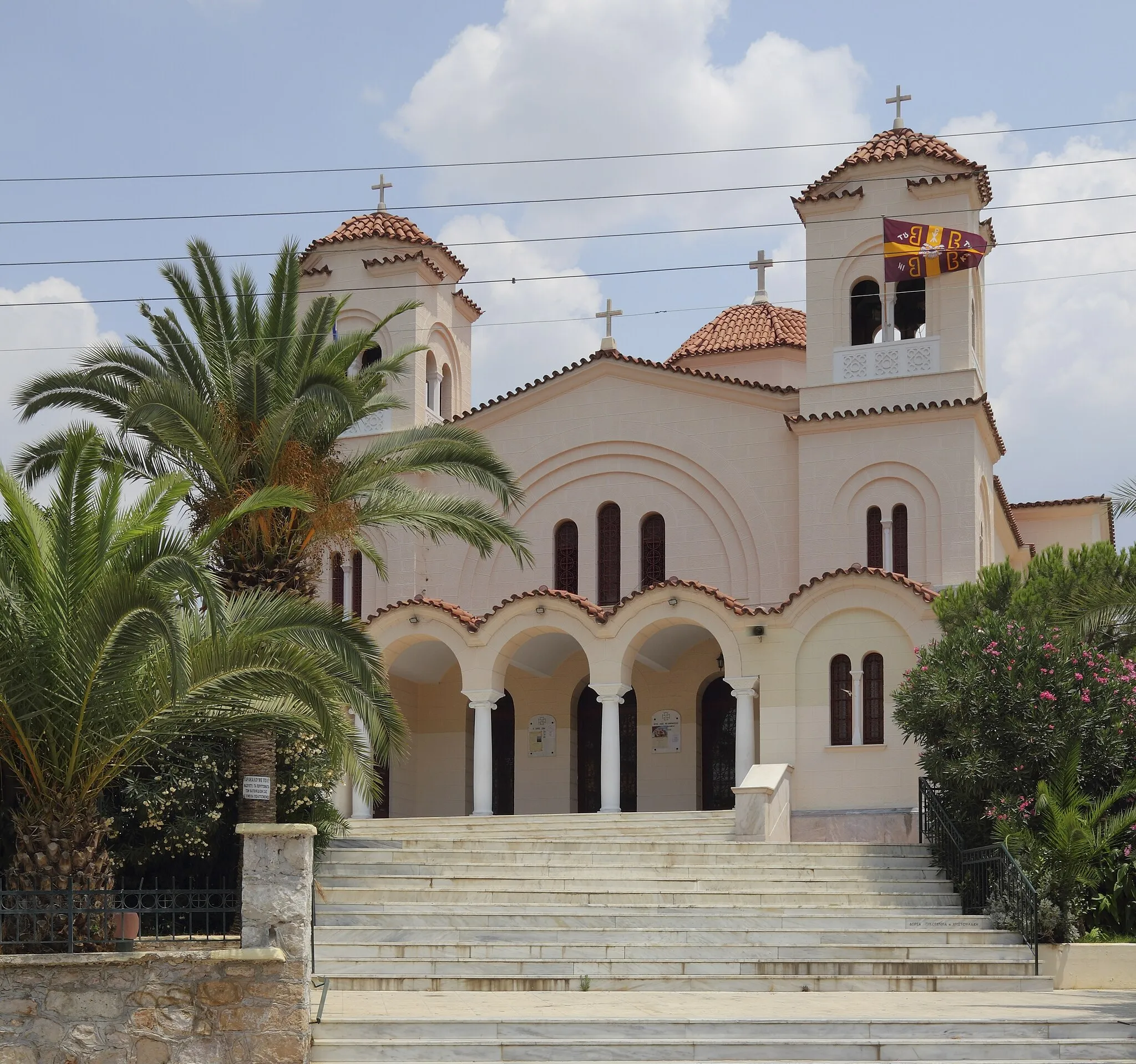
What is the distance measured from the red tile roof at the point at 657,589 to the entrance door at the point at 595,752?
2.67m

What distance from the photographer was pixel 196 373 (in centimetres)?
2009

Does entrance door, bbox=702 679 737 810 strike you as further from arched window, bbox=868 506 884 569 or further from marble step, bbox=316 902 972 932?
marble step, bbox=316 902 972 932

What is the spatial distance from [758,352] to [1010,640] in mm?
16212

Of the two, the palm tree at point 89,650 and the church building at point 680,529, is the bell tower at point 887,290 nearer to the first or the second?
the church building at point 680,529

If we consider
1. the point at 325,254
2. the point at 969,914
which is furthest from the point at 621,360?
the point at 969,914

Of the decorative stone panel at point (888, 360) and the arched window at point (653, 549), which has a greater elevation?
the decorative stone panel at point (888, 360)

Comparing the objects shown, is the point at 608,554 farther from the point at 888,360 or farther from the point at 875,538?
the point at 888,360

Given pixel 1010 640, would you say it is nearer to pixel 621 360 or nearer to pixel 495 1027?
pixel 495 1027

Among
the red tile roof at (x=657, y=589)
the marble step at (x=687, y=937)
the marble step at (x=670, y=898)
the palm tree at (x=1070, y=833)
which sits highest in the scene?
the red tile roof at (x=657, y=589)

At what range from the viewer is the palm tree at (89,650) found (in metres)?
14.0

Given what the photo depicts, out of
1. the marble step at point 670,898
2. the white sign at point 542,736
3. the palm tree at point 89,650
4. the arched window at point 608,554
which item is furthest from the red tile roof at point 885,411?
the palm tree at point 89,650

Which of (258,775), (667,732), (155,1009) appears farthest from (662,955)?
(667,732)

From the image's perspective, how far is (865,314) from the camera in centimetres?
3028

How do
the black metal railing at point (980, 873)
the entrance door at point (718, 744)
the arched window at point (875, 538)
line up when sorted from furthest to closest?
the entrance door at point (718, 744)
the arched window at point (875, 538)
the black metal railing at point (980, 873)
